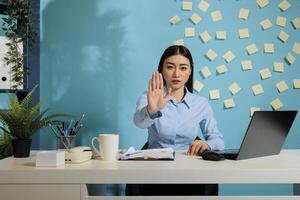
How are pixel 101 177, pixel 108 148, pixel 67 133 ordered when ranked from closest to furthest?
pixel 101 177, pixel 108 148, pixel 67 133

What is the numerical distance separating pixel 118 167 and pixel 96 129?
141 cm

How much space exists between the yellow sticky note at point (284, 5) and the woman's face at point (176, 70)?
98cm

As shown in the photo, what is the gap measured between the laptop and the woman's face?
2.25 feet

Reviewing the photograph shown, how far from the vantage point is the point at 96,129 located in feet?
8.49

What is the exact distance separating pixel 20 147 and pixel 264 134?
0.94 metres

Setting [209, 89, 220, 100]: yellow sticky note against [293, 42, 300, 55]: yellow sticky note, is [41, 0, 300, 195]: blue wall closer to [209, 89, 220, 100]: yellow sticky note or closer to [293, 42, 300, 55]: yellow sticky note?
[209, 89, 220, 100]: yellow sticky note

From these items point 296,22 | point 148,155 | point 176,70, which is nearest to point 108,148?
point 148,155

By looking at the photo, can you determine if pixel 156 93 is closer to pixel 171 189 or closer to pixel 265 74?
pixel 171 189

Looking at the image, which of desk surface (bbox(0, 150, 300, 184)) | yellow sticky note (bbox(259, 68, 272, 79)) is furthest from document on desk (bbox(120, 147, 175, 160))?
yellow sticky note (bbox(259, 68, 272, 79))

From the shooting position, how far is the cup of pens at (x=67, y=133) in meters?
2.30

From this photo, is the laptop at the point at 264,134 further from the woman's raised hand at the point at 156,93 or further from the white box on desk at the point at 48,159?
the white box on desk at the point at 48,159

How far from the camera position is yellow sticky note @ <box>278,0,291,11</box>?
2604 mm

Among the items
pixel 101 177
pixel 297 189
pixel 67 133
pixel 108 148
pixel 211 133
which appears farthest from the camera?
pixel 67 133

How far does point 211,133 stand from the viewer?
6.44 feet
